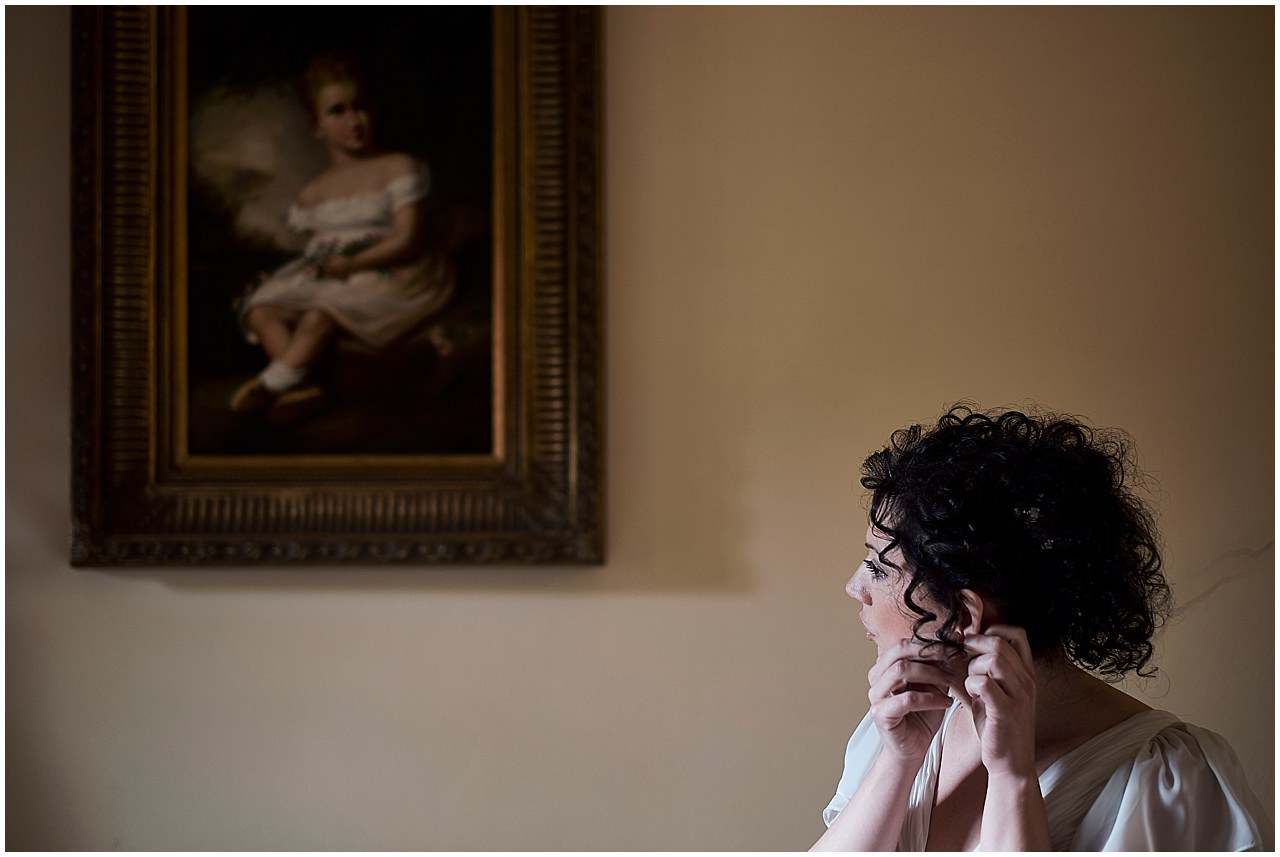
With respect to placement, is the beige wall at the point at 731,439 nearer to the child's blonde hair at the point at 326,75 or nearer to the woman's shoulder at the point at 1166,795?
the child's blonde hair at the point at 326,75

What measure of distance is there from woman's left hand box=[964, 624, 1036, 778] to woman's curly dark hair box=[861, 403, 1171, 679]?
0.25 feet

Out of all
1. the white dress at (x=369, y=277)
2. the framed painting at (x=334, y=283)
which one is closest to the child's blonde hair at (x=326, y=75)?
the framed painting at (x=334, y=283)

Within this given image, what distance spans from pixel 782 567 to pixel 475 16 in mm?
1479

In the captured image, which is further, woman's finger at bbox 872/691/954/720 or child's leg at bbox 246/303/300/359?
child's leg at bbox 246/303/300/359

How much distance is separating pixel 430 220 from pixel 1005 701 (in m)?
1.69

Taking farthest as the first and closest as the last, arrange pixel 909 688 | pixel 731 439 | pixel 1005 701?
A: pixel 731 439 < pixel 909 688 < pixel 1005 701

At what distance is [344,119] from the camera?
7.77 feet

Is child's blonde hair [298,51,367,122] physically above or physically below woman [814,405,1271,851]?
above

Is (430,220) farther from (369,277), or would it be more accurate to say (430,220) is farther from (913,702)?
(913,702)

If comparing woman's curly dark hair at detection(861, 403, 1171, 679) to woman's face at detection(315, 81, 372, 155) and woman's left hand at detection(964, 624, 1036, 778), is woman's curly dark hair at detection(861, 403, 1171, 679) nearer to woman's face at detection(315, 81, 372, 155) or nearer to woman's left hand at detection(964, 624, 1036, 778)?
woman's left hand at detection(964, 624, 1036, 778)

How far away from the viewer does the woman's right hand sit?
1309mm

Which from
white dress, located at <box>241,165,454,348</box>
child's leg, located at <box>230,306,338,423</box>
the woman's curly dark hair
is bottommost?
the woman's curly dark hair

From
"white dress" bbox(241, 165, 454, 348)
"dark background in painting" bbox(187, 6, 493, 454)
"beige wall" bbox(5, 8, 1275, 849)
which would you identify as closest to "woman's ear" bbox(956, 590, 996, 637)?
"beige wall" bbox(5, 8, 1275, 849)

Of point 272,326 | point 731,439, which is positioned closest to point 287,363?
point 272,326
